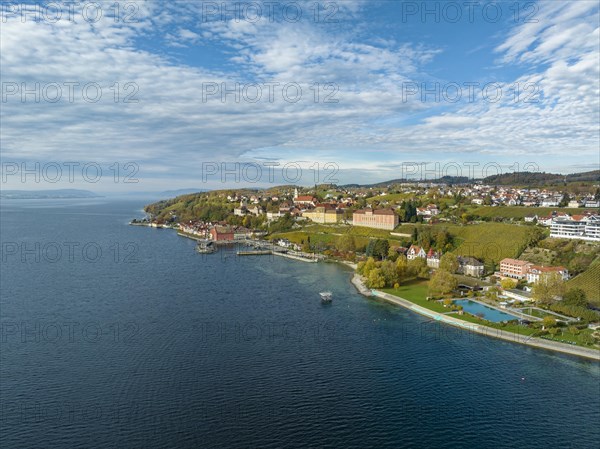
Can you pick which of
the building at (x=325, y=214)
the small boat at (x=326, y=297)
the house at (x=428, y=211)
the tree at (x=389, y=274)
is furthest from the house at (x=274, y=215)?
the small boat at (x=326, y=297)

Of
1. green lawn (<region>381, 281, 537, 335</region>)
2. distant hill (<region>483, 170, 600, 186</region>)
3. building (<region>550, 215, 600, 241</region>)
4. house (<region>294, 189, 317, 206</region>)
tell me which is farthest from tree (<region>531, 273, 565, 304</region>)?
distant hill (<region>483, 170, 600, 186</region>)

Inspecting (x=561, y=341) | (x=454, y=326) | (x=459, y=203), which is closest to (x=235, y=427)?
(x=454, y=326)

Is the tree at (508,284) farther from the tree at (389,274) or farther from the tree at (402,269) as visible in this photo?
the tree at (389,274)

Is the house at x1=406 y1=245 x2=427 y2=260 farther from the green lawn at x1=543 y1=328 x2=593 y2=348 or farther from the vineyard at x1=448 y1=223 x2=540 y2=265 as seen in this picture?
the green lawn at x1=543 y1=328 x2=593 y2=348

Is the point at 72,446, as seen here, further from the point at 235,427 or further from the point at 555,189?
the point at 555,189

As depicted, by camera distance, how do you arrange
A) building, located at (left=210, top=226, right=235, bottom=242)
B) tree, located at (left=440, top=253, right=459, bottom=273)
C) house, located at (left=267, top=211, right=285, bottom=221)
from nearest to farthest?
1. tree, located at (left=440, top=253, right=459, bottom=273)
2. building, located at (left=210, top=226, right=235, bottom=242)
3. house, located at (left=267, top=211, right=285, bottom=221)
